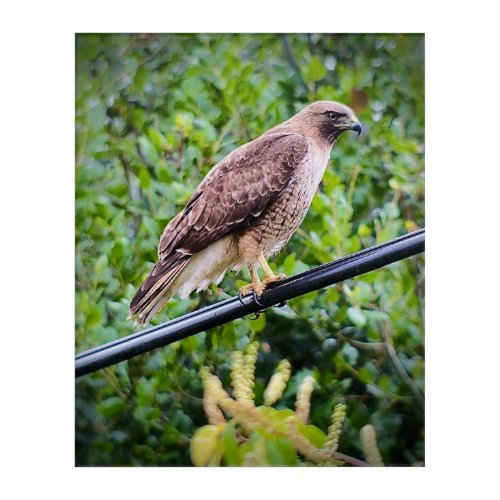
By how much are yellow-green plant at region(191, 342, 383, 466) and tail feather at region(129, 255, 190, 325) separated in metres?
0.33

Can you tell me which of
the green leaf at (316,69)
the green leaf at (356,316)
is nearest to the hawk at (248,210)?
the green leaf at (316,69)

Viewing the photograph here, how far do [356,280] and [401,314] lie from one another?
222mm

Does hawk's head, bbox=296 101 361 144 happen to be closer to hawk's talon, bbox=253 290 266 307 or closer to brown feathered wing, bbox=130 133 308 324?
brown feathered wing, bbox=130 133 308 324

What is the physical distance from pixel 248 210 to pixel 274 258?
279 mm

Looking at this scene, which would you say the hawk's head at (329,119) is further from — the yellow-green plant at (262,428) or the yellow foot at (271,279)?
the yellow-green plant at (262,428)

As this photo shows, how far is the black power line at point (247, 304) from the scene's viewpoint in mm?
2900

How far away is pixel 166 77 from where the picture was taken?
11.3ft

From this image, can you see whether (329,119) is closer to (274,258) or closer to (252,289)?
(274,258)

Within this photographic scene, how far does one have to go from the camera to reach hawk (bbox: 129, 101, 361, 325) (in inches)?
128

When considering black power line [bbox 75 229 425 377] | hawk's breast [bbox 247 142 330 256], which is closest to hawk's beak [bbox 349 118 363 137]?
hawk's breast [bbox 247 142 330 256]

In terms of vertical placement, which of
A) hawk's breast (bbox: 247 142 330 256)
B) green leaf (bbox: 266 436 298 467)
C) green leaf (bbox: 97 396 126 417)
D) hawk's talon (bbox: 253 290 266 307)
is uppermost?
hawk's breast (bbox: 247 142 330 256)

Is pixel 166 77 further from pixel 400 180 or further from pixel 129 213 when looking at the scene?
pixel 400 180

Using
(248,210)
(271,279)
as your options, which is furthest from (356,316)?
(248,210)

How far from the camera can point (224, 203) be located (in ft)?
10.7
